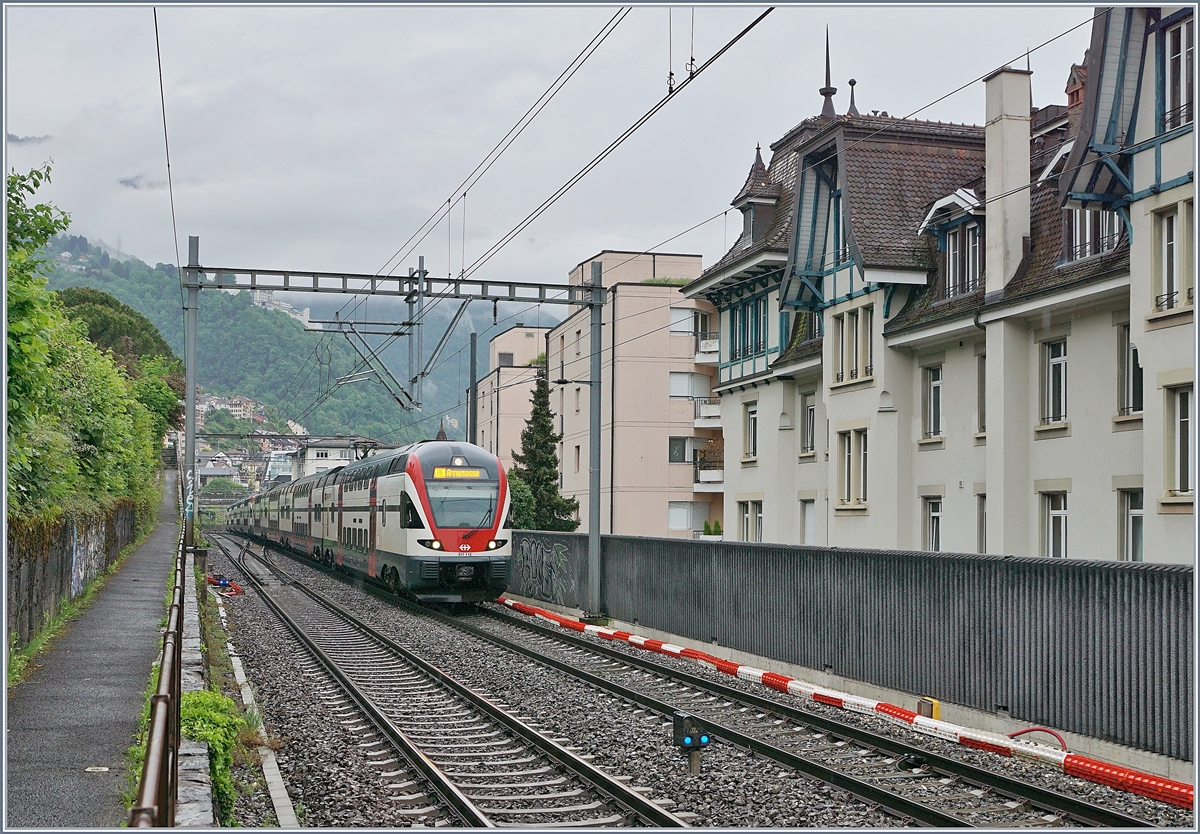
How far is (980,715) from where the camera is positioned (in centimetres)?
1309

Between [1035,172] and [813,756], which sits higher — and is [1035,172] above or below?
above

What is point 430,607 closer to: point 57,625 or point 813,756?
point 57,625

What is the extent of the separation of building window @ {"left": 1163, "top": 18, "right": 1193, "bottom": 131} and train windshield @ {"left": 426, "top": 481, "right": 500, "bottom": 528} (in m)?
15.4

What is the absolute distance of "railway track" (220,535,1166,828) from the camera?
914cm

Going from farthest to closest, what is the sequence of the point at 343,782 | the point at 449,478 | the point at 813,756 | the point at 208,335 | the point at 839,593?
the point at 208,335 < the point at 449,478 < the point at 839,593 < the point at 813,756 < the point at 343,782

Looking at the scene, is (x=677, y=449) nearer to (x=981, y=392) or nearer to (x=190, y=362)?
(x=190, y=362)

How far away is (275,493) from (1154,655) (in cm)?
5071

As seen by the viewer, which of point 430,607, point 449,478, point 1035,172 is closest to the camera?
point 1035,172

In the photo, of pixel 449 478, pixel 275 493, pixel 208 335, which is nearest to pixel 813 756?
pixel 449 478

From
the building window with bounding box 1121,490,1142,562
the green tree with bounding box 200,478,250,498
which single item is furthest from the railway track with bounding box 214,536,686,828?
the green tree with bounding box 200,478,250,498

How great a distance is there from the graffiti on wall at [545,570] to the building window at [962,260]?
10.2 m

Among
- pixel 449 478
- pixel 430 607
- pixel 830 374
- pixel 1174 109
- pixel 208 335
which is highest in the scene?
pixel 208 335

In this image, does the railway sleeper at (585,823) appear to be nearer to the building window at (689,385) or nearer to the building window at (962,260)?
the building window at (962,260)

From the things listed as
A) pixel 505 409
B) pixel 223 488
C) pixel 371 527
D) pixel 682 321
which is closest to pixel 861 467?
pixel 371 527
